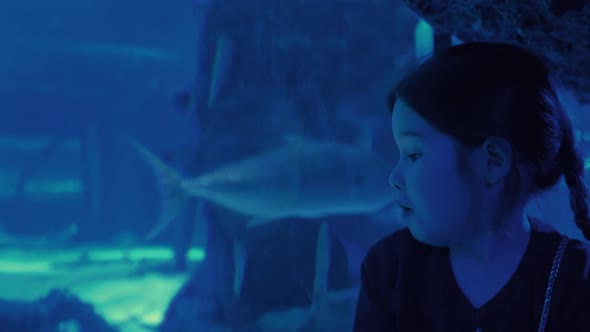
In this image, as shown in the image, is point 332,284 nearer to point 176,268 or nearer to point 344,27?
point 344,27

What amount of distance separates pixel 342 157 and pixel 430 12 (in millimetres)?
1454

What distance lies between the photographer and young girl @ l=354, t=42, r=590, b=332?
0.77 metres

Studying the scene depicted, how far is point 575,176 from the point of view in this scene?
0.85 metres

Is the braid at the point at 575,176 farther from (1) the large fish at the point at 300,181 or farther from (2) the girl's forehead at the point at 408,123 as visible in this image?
(1) the large fish at the point at 300,181

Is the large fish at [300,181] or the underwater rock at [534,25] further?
the large fish at [300,181]

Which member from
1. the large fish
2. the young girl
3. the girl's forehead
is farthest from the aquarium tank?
the girl's forehead

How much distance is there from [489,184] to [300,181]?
2110 mm

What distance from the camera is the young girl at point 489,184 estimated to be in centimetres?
77

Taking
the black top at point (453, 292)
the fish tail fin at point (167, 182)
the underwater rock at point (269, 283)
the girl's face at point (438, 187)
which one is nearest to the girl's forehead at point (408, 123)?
the girl's face at point (438, 187)

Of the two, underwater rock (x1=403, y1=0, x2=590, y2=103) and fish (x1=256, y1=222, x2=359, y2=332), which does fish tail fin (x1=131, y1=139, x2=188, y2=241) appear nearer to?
fish (x1=256, y1=222, x2=359, y2=332)

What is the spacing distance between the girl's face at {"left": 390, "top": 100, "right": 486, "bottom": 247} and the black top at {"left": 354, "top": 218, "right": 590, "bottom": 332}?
11cm

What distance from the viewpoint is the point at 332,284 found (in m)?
3.42

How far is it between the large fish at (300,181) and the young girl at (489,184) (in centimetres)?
196

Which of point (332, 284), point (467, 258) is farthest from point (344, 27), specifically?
point (467, 258)
